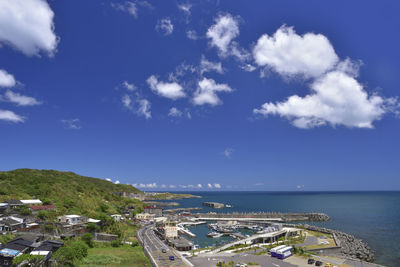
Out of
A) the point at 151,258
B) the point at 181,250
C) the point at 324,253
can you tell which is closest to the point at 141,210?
the point at 181,250

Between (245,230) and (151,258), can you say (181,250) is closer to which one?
(151,258)

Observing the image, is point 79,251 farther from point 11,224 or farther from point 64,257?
point 11,224

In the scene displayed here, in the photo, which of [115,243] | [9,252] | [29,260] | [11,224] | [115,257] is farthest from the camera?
[115,243]

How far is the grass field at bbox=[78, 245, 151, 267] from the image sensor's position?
3869 cm

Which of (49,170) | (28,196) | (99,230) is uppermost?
(49,170)

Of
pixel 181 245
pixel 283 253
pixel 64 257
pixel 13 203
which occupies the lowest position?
pixel 181 245

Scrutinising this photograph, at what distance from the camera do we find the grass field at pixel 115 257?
127 ft

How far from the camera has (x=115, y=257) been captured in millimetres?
42219

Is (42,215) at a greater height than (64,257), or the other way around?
(42,215)

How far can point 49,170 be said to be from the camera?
5699 inches

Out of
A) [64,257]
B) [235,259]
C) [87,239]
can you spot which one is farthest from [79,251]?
[235,259]

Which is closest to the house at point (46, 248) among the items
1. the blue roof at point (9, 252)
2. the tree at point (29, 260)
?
the blue roof at point (9, 252)

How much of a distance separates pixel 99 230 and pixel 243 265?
1474 inches

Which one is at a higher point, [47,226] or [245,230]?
[47,226]
